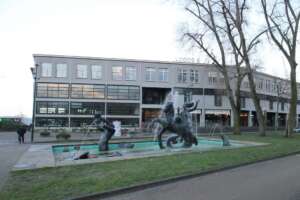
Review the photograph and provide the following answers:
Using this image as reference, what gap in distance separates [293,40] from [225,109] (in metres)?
31.7

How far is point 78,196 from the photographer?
21.1ft

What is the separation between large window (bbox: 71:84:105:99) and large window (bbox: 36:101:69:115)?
2746 millimetres

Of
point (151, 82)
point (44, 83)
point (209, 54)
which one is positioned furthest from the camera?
point (151, 82)

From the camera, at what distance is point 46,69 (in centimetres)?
5081

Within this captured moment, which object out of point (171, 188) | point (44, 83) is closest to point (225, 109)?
point (44, 83)

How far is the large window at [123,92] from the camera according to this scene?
5281 centimetres

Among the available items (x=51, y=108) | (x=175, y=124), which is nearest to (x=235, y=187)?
(x=175, y=124)

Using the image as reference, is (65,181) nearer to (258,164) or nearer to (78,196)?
(78,196)

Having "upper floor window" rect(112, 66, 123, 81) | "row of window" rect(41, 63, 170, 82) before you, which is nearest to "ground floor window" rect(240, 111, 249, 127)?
"row of window" rect(41, 63, 170, 82)

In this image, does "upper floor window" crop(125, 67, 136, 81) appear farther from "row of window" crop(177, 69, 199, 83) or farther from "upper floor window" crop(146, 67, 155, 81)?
"row of window" crop(177, 69, 199, 83)

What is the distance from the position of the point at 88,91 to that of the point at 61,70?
6.38 m

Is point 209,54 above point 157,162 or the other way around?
above

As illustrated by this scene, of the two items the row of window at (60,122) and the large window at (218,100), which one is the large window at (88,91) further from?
the large window at (218,100)

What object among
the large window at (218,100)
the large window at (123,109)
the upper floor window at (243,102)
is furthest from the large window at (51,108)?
the upper floor window at (243,102)
